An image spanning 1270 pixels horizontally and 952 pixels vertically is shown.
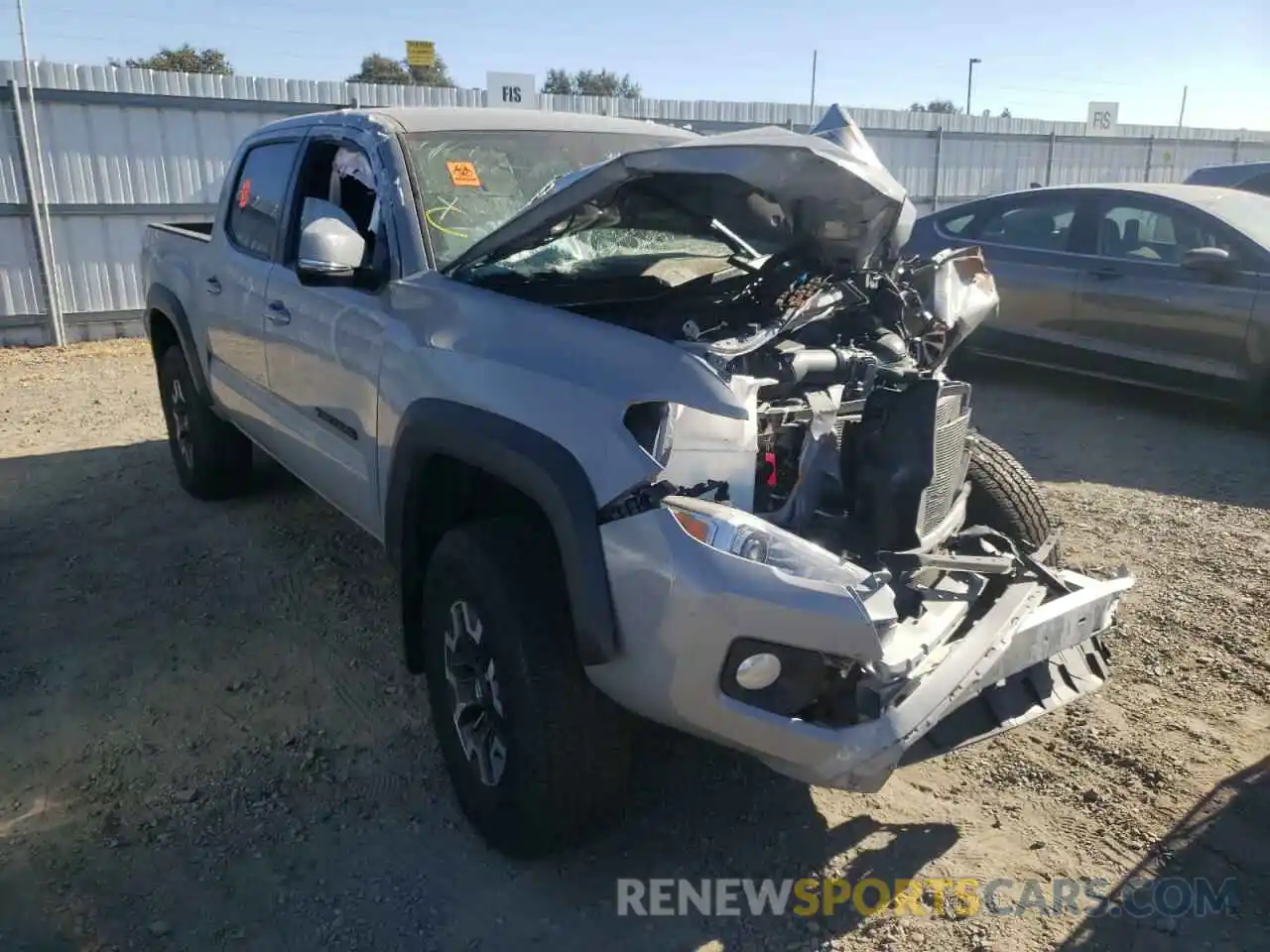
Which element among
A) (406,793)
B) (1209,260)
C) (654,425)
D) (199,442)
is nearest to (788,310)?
(654,425)

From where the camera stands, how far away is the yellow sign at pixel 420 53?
45.5 ft

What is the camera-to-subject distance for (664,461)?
237cm

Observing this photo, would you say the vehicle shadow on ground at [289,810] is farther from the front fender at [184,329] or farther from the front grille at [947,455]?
the front fender at [184,329]

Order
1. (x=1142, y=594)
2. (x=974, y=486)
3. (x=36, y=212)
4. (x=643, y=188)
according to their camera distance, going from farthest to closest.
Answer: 1. (x=36, y=212)
2. (x=1142, y=594)
3. (x=974, y=486)
4. (x=643, y=188)

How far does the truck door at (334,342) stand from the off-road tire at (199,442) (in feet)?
4.40

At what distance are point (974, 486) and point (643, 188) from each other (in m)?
1.68

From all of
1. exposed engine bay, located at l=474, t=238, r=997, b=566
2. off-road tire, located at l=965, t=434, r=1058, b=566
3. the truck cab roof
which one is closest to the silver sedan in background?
off-road tire, located at l=965, t=434, r=1058, b=566

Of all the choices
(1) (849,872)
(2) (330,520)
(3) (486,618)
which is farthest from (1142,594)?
(2) (330,520)

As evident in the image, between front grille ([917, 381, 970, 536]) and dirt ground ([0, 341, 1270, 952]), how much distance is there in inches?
32.4

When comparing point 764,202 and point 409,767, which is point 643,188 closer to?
point 764,202

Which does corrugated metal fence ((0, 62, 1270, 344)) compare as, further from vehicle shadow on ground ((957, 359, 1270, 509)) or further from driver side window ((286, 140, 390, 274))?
driver side window ((286, 140, 390, 274))

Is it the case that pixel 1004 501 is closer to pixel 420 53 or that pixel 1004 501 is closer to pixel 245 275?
pixel 245 275

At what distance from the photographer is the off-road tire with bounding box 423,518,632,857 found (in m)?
2.51

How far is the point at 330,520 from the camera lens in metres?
5.36
